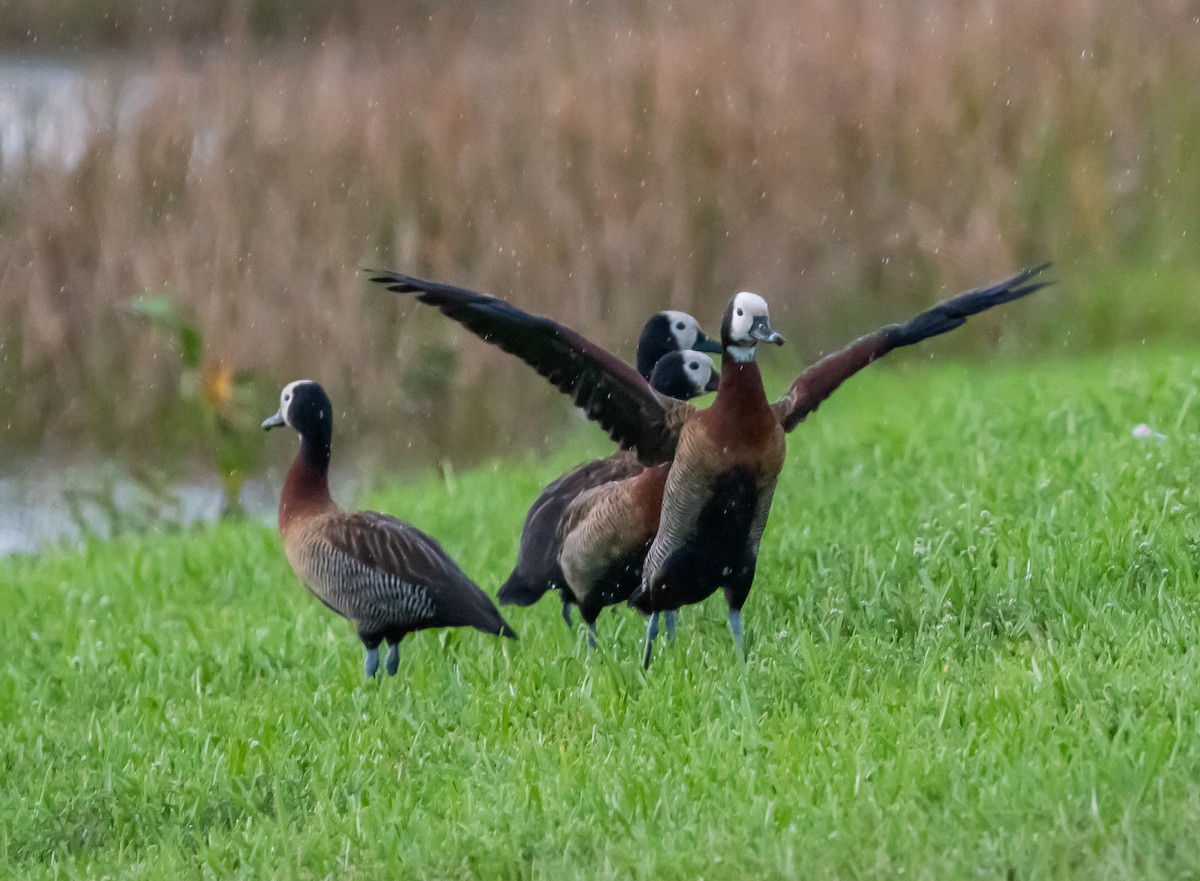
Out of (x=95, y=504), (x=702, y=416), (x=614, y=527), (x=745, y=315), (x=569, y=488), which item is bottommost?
(x=614, y=527)

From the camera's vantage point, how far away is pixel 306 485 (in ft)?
21.3

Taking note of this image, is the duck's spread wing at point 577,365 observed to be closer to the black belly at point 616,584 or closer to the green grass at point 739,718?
the black belly at point 616,584

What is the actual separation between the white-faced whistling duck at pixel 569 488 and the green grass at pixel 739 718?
0.74 ft

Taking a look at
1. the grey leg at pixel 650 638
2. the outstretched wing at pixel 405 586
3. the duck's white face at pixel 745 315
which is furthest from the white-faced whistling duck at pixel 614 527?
the duck's white face at pixel 745 315

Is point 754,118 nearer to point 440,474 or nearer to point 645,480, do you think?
point 440,474

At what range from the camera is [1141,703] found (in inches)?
164

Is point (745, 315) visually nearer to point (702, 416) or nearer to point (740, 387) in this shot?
point (740, 387)

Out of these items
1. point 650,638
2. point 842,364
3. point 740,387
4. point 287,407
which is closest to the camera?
point 740,387

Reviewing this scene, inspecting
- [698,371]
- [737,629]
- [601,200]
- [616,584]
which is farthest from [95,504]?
[737,629]

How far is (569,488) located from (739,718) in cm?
191

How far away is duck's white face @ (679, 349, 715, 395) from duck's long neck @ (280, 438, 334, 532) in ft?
4.67

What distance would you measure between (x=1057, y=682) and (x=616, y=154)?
30.5 feet

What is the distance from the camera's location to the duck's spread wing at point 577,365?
4805 mm

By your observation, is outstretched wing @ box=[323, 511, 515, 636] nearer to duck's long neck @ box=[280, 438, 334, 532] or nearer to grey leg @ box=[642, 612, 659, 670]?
duck's long neck @ box=[280, 438, 334, 532]
